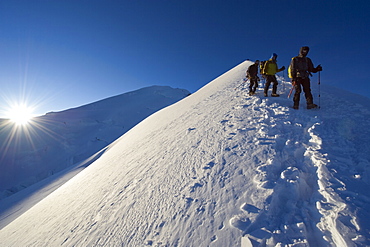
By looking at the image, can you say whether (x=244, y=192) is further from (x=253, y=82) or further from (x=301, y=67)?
(x=253, y=82)

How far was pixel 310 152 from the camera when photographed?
9.25 feet

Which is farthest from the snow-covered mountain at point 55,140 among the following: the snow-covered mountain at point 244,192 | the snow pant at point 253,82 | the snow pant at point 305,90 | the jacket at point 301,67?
the jacket at point 301,67

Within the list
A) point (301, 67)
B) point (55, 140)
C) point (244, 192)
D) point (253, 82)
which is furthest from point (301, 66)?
point (55, 140)

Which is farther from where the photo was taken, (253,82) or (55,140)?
(55,140)

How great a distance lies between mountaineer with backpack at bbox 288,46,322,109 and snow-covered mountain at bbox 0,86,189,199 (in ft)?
70.1

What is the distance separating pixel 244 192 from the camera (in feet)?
7.66

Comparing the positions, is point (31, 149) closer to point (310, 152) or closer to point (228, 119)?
point (228, 119)

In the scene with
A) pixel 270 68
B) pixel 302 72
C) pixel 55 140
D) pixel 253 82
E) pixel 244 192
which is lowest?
pixel 244 192

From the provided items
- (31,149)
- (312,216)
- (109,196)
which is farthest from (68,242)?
(31,149)

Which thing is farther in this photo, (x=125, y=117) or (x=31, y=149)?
(x=125, y=117)

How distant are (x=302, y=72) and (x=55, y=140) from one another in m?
29.6

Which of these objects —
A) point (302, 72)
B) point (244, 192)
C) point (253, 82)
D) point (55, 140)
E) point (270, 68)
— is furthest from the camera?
point (55, 140)

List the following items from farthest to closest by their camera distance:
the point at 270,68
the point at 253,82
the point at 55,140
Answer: the point at 55,140
the point at 253,82
the point at 270,68

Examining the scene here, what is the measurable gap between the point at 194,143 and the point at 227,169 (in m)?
1.46
